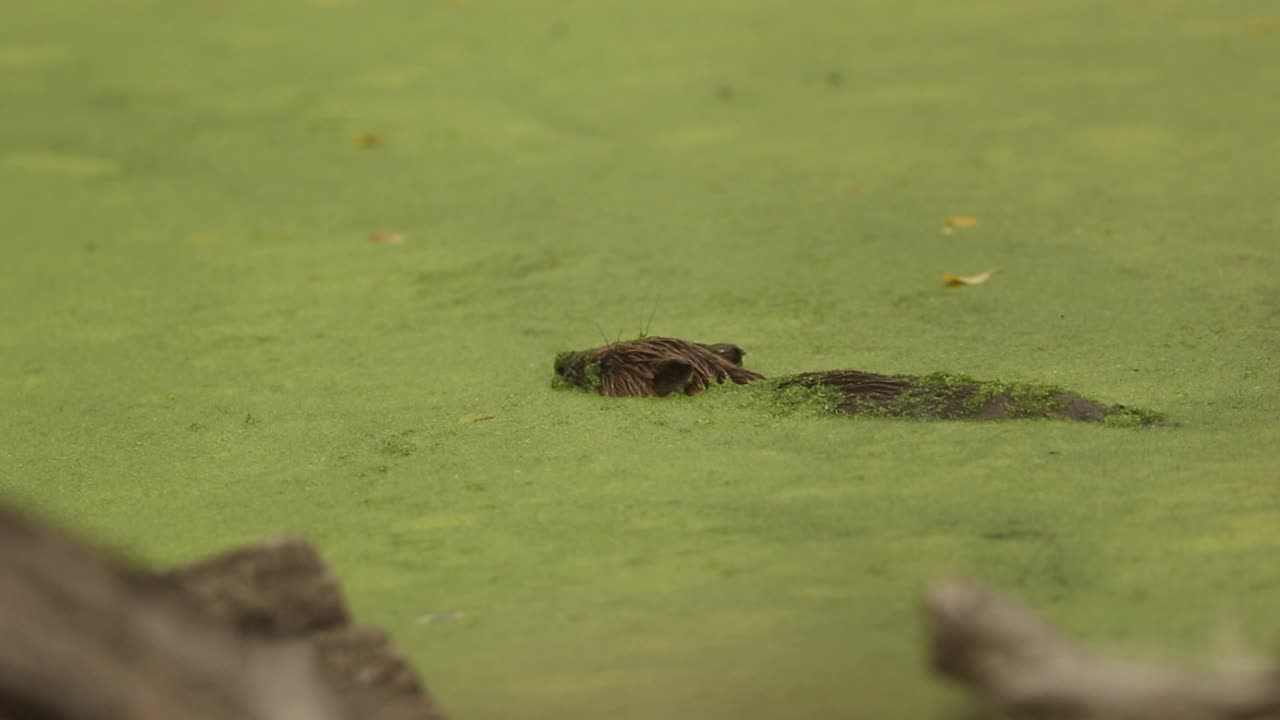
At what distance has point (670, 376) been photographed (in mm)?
3836

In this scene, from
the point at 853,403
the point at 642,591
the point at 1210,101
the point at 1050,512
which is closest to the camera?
the point at 642,591

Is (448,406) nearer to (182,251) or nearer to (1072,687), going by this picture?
(182,251)

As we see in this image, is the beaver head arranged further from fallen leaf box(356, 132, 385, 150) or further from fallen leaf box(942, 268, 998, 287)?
fallen leaf box(356, 132, 385, 150)

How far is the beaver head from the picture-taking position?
12.5 feet

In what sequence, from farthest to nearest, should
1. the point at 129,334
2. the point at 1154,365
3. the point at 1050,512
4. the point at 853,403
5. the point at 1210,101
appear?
the point at 1210,101 < the point at 129,334 < the point at 1154,365 < the point at 853,403 < the point at 1050,512

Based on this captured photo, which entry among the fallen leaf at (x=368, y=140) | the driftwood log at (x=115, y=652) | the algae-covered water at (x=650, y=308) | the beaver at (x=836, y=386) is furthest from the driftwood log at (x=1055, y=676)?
the fallen leaf at (x=368, y=140)

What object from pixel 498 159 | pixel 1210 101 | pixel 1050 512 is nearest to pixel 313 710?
pixel 1050 512

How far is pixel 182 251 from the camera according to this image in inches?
205

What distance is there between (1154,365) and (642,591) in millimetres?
1578

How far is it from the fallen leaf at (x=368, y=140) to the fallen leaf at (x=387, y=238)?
2.94ft

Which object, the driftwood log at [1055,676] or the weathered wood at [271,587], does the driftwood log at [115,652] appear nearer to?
the weathered wood at [271,587]

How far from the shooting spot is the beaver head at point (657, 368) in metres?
3.82

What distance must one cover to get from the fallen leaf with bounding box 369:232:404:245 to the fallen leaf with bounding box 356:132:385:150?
895 millimetres

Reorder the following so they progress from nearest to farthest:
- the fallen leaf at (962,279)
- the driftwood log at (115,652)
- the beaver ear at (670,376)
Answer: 1. the driftwood log at (115,652)
2. the beaver ear at (670,376)
3. the fallen leaf at (962,279)
